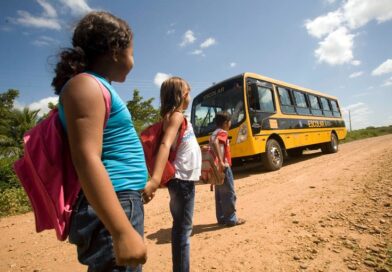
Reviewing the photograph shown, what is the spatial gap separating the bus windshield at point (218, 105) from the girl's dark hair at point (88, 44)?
22.7 feet

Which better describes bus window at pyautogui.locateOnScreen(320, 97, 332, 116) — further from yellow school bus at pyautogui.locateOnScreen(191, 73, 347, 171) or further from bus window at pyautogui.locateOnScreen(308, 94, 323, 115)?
yellow school bus at pyautogui.locateOnScreen(191, 73, 347, 171)

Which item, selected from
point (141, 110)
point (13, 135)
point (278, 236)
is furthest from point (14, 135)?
point (278, 236)

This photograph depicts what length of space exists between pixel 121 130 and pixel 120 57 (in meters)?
A: 0.36

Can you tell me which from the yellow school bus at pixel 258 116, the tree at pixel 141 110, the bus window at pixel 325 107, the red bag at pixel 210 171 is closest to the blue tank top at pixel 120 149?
the red bag at pixel 210 171

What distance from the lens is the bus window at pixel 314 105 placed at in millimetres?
12337

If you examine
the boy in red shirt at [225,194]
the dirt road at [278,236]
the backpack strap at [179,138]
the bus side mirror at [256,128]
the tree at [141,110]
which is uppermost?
the tree at [141,110]

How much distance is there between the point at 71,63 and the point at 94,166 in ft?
1.64

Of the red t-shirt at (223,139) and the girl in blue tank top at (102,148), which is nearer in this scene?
the girl in blue tank top at (102,148)

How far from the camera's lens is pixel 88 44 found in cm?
126

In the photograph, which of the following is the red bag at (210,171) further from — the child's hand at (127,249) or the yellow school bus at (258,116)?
the yellow school bus at (258,116)

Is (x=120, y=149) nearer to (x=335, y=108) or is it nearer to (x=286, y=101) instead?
(x=286, y=101)

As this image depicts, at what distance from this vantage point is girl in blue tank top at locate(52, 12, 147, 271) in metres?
1.03

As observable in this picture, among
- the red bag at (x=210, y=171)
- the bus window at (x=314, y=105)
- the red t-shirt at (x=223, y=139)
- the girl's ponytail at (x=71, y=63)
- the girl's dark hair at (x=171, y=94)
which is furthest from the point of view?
the bus window at (x=314, y=105)

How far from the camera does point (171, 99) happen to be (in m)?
2.12
